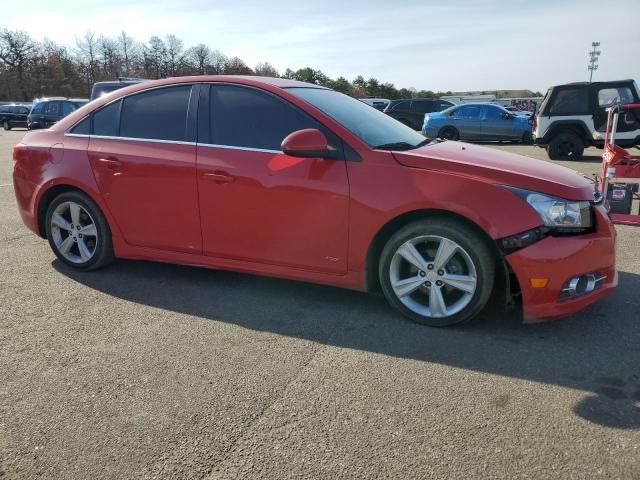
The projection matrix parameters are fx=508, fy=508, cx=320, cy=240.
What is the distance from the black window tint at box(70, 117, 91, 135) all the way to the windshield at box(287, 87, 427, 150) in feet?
6.08

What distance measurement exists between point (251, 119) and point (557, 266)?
233 centimetres

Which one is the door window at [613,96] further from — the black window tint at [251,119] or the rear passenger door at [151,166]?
the rear passenger door at [151,166]

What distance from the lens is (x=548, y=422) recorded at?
2.39 meters

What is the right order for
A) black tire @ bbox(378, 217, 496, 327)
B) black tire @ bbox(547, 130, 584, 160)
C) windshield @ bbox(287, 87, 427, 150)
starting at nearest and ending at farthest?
black tire @ bbox(378, 217, 496, 327) < windshield @ bbox(287, 87, 427, 150) < black tire @ bbox(547, 130, 584, 160)

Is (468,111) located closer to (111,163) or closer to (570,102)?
(570,102)

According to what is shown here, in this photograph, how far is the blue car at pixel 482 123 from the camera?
1905 centimetres

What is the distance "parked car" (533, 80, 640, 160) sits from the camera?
12.6 metres

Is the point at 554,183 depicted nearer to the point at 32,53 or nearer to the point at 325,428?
the point at 325,428

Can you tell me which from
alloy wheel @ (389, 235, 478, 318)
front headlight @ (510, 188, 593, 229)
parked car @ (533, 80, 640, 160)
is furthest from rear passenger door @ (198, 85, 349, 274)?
parked car @ (533, 80, 640, 160)

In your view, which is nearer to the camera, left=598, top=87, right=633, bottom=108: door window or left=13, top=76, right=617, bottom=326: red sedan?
left=13, top=76, right=617, bottom=326: red sedan

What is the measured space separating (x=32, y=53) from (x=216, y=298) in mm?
73322

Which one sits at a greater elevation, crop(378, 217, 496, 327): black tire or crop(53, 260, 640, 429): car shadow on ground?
crop(378, 217, 496, 327): black tire

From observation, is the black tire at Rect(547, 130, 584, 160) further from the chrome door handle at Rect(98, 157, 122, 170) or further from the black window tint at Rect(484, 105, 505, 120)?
the chrome door handle at Rect(98, 157, 122, 170)

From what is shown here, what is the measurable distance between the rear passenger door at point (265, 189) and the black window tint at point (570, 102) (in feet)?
38.2
